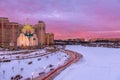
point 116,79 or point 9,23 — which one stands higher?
point 9,23

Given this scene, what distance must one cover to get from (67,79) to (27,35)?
92169mm

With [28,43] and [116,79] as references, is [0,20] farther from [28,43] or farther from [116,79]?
[116,79]

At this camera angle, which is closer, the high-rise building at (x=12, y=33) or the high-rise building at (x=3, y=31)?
the high-rise building at (x=3, y=31)

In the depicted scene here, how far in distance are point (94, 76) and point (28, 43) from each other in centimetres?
9285

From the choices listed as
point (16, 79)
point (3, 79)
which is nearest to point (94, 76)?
point (16, 79)

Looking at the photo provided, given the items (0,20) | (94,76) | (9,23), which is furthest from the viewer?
(9,23)

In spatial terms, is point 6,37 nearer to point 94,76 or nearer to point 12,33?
point 12,33

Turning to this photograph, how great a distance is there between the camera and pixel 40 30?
16650cm

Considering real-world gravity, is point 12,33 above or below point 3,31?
below

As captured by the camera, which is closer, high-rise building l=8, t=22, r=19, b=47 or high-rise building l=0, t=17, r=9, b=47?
high-rise building l=0, t=17, r=9, b=47

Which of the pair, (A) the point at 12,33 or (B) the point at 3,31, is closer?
(B) the point at 3,31

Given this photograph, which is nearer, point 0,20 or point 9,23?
point 0,20

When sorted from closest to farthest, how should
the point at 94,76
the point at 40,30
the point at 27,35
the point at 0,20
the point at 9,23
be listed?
1. the point at 94,76
2. the point at 27,35
3. the point at 0,20
4. the point at 9,23
5. the point at 40,30

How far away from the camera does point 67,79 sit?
21109mm
